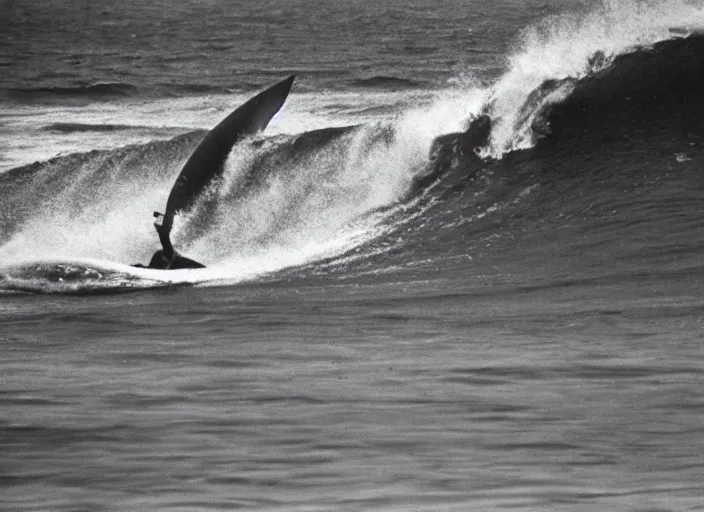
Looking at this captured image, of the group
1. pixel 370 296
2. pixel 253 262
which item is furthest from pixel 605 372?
pixel 253 262

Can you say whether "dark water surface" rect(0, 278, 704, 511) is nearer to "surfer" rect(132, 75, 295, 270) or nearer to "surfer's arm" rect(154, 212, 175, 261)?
"surfer's arm" rect(154, 212, 175, 261)

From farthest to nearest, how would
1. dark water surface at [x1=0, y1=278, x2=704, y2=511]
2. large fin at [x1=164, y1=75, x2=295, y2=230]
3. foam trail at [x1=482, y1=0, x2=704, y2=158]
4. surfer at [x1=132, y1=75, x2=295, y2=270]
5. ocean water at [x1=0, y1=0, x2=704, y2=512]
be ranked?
foam trail at [x1=482, y1=0, x2=704, y2=158]
large fin at [x1=164, y1=75, x2=295, y2=230]
surfer at [x1=132, y1=75, x2=295, y2=270]
ocean water at [x1=0, y1=0, x2=704, y2=512]
dark water surface at [x1=0, y1=278, x2=704, y2=511]

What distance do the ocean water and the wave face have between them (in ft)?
0.13

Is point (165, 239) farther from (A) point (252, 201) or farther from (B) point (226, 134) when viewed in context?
(A) point (252, 201)

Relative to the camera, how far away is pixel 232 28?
70.5m

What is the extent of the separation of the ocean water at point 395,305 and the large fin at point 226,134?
46cm

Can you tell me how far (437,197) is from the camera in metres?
14.4

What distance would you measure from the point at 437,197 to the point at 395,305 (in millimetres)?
4611

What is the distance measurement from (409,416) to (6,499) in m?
1.94

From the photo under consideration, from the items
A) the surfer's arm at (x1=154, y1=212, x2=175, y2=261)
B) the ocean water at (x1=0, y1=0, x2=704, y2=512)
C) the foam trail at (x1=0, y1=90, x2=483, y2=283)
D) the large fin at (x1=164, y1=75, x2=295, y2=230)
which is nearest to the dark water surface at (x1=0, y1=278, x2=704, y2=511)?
the ocean water at (x1=0, y1=0, x2=704, y2=512)

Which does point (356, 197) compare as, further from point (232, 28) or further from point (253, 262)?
point (232, 28)

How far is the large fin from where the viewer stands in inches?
539

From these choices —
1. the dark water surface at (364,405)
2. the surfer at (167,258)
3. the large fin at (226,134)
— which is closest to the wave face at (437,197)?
the surfer at (167,258)

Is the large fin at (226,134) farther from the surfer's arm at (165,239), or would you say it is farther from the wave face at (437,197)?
the surfer's arm at (165,239)
